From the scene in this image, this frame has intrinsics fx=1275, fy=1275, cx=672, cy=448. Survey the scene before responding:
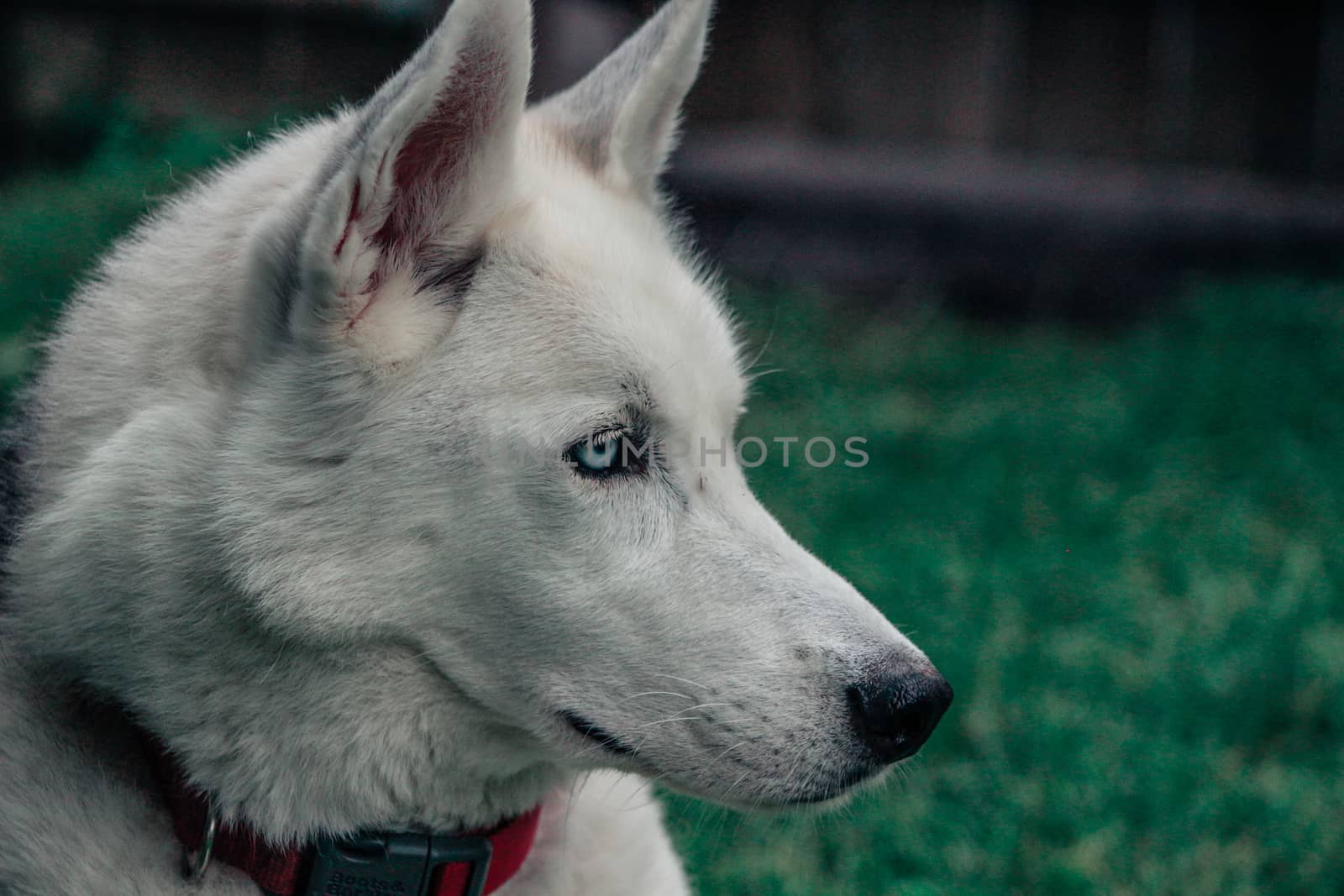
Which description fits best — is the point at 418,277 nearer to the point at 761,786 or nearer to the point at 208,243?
the point at 208,243

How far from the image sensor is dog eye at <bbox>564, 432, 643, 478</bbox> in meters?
2.04

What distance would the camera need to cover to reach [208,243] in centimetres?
221

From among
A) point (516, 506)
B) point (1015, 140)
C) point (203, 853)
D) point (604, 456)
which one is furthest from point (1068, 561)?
point (1015, 140)

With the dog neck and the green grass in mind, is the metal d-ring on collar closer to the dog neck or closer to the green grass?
the dog neck

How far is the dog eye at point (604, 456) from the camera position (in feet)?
6.70

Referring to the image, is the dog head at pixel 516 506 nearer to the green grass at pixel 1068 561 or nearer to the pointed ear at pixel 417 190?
the pointed ear at pixel 417 190

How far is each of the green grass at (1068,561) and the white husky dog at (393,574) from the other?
0.64m

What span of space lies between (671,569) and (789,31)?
785cm

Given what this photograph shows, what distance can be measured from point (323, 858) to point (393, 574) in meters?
0.49

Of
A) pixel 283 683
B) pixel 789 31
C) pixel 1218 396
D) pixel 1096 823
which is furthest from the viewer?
pixel 789 31

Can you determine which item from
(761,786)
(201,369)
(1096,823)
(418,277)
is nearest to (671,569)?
(761,786)

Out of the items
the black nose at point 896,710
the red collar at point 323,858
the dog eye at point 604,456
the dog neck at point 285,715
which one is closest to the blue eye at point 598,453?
the dog eye at point 604,456

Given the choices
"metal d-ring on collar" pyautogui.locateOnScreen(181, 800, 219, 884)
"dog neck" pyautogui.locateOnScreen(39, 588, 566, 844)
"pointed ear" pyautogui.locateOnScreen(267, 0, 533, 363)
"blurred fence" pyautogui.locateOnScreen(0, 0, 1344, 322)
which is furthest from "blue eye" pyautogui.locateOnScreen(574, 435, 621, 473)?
"blurred fence" pyautogui.locateOnScreen(0, 0, 1344, 322)

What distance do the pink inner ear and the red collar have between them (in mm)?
947
